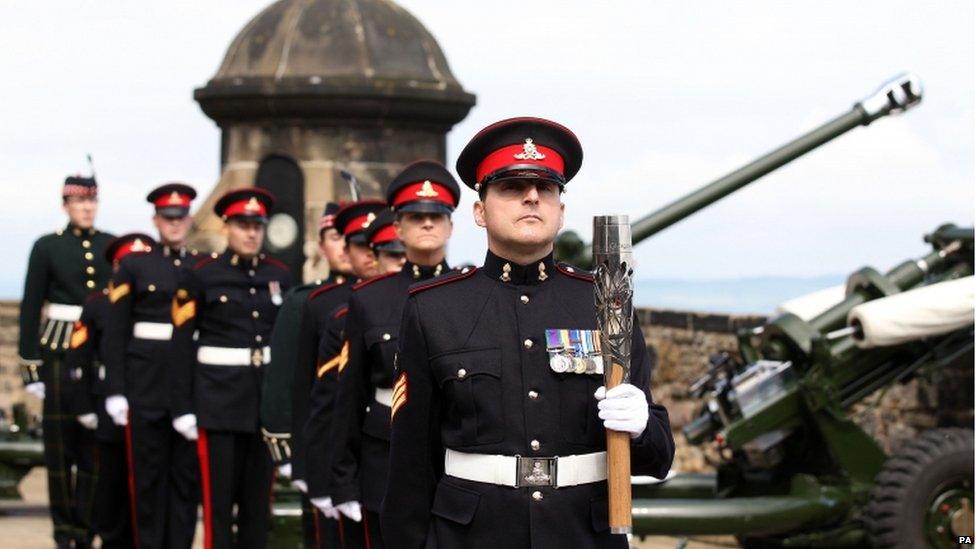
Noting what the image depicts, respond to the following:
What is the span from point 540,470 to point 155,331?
20.0 ft

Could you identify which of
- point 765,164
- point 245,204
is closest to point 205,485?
point 245,204

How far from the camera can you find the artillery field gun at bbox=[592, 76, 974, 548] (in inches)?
393

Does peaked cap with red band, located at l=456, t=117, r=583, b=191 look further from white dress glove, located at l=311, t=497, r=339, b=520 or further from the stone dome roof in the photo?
the stone dome roof

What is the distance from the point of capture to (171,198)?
35.9 ft

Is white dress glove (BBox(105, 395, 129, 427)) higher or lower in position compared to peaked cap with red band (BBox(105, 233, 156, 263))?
lower

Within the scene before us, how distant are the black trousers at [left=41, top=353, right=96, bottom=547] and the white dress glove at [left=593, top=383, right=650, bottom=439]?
22.6ft

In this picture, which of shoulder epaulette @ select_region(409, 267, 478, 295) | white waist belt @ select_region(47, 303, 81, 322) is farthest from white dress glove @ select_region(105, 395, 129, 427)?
shoulder epaulette @ select_region(409, 267, 478, 295)

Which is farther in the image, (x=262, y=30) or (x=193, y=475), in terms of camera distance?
(x=262, y=30)

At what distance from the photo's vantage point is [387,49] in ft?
45.8

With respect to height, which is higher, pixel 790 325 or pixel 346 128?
pixel 346 128

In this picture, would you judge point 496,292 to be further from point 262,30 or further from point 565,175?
point 262,30

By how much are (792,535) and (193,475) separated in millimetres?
2784

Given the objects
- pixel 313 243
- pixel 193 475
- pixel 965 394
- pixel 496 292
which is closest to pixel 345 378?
pixel 496 292

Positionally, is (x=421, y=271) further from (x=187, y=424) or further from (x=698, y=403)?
(x=698, y=403)
